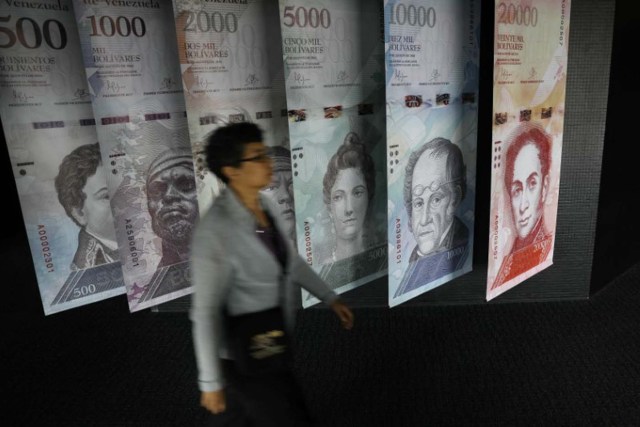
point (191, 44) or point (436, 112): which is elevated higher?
point (191, 44)

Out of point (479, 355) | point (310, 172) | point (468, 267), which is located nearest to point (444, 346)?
point (479, 355)

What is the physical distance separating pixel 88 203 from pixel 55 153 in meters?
0.34

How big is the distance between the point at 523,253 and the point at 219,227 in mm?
2261

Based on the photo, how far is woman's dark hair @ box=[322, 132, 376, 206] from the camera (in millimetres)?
2691

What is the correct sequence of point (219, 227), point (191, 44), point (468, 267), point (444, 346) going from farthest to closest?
point (468, 267) → point (444, 346) → point (191, 44) → point (219, 227)

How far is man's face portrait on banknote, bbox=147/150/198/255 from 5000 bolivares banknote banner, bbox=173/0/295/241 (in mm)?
277

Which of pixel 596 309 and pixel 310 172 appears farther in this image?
pixel 596 309

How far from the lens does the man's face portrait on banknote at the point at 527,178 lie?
2701mm

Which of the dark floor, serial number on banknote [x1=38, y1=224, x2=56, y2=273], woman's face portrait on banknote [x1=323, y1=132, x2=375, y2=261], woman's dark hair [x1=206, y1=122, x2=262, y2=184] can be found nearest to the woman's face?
woman's face portrait on banknote [x1=323, y1=132, x2=375, y2=261]

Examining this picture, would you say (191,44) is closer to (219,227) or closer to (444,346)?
(219,227)

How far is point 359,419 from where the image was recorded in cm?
219

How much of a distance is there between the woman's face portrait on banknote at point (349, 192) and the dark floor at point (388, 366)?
0.61m

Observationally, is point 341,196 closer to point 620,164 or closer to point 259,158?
point 259,158

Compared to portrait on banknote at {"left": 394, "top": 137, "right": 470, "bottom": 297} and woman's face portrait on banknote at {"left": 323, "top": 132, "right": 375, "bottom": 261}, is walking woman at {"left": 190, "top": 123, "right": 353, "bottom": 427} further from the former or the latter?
portrait on banknote at {"left": 394, "top": 137, "right": 470, "bottom": 297}
